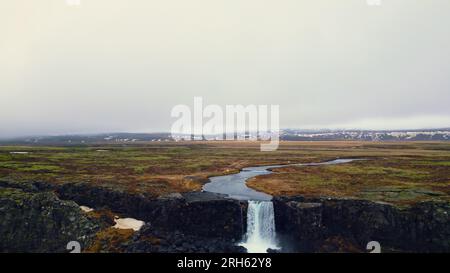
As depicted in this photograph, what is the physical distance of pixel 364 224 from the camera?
45406mm

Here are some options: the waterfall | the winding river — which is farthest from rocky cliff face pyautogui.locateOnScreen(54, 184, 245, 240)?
the winding river

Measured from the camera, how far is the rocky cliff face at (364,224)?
4259 centimetres

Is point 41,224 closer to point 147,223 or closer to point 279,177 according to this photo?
point 147,223

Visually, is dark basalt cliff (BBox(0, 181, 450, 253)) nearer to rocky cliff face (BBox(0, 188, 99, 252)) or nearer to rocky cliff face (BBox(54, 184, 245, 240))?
rocky cliff face (BBox(0, 188, 99, 252))

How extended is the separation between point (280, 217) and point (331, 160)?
223ft

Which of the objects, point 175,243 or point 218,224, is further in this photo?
point 218,224

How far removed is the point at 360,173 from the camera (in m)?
77.1

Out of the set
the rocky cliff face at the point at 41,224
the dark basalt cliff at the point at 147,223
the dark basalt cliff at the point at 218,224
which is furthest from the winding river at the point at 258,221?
the rocky cliff face at the point at 41,224

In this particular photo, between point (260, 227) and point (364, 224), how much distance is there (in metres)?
15.0

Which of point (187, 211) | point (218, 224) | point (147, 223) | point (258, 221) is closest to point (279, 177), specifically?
point (258, 221)

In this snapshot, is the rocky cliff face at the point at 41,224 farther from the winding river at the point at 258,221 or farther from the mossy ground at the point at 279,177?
the winding river at the point at 258,221
